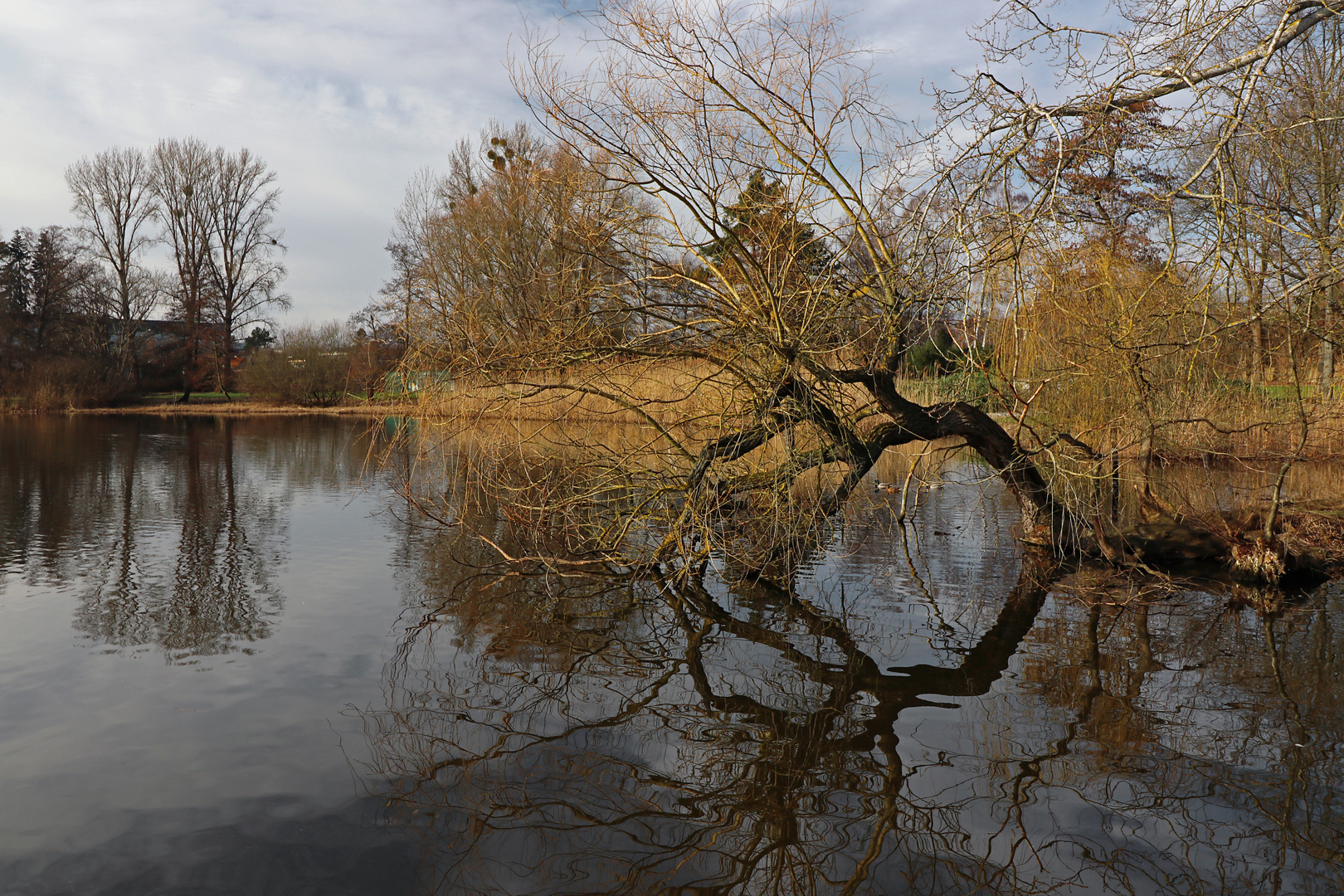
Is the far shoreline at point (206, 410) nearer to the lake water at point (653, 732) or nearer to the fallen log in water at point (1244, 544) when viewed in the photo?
the lake water at point (653, 732)

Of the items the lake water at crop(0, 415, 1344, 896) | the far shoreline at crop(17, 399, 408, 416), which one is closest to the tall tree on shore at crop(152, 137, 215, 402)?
the far shoreline at crop(17, 399, 408, 416)

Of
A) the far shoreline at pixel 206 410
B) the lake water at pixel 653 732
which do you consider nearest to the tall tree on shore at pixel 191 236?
the far shoreline at pixel 206 410

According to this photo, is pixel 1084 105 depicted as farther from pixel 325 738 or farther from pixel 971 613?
pixel 325 738

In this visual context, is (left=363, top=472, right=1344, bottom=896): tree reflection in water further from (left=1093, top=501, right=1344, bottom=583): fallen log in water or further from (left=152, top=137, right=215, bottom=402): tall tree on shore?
(left=152, top=137, right=215, bottom=402): tall tree on shore

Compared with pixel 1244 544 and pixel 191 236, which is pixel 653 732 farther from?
pixel 191 236

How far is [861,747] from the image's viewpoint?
4844 millimetres

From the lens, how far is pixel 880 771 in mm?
4539

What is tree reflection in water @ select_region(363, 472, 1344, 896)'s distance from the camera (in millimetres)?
3736

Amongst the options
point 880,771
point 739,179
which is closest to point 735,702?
point 880,771

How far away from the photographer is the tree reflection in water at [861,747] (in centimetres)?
374

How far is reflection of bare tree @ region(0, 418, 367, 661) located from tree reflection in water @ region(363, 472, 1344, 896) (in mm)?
1742


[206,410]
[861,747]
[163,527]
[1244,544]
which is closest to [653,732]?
[861,747]

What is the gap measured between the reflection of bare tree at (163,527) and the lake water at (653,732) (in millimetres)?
79

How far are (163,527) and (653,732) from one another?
8.79m
